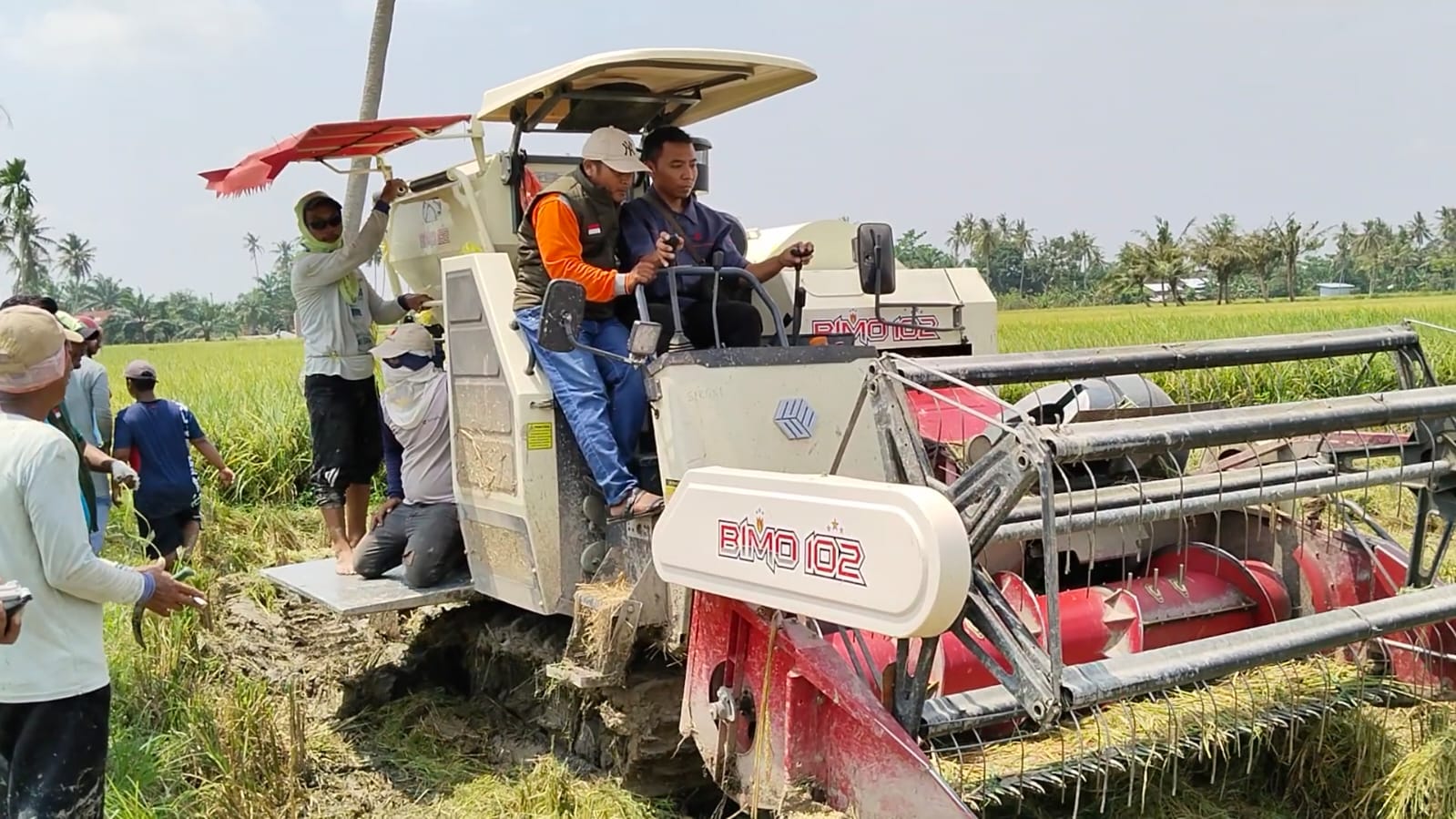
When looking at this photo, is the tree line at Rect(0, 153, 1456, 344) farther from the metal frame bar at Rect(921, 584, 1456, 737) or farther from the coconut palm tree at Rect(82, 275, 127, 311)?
the metal frame bar at Rect(921, 584, 1456, 737)

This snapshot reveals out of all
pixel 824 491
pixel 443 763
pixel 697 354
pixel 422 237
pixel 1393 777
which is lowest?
pixel 443 763

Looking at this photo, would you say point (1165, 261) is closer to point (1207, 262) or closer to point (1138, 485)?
point (1207, 262)

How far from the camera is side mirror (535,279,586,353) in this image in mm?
3912

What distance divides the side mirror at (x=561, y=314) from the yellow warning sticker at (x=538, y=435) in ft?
1.67

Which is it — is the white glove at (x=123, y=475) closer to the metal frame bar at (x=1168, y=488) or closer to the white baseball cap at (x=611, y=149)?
the white baseball cap at (x=611, y=149)

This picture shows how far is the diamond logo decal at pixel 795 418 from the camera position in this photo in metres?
4.07

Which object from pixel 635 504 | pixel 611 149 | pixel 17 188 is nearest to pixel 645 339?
pixel 635 504

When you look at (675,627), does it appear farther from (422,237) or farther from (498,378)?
(422,237)

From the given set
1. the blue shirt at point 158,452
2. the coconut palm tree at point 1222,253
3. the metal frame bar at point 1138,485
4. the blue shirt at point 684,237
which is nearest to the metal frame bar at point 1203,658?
the metal frame bar at point 1138,485

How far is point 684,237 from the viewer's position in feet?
15.6

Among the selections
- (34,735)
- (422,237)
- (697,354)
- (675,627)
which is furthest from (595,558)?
(422,237)

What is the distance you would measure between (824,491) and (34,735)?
207cm

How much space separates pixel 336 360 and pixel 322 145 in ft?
3.53

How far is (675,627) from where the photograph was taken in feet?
12.9
